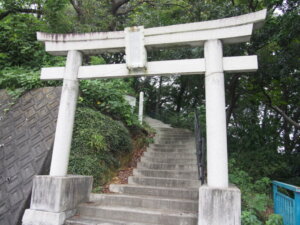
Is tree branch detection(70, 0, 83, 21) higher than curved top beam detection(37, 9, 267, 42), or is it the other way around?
tree branch detection(70, 0, 83, 21)

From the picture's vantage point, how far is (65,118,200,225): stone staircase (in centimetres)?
350

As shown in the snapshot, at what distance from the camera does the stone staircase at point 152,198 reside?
11.5 feet

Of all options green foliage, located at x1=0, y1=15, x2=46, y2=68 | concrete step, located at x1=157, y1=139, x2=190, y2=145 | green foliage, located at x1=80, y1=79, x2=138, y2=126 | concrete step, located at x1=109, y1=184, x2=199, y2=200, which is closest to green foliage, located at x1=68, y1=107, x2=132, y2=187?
concrete step, located at x1=109, y1=184, x2=199, y2=200

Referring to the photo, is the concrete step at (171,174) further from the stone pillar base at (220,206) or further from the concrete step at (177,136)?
the concrete step at (177,136)

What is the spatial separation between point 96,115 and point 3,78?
131 inches

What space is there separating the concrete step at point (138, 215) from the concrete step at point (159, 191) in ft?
1.99

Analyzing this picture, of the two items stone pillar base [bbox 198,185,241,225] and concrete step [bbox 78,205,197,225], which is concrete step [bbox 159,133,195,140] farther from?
stone pillar base [bbox 198,185,241,225]

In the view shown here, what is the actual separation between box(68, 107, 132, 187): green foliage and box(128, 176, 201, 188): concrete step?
0.63 m

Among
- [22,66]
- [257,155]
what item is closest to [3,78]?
[22,66]

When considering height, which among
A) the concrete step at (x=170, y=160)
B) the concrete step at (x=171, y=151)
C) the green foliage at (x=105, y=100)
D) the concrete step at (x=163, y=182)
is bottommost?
the concrete step at (x=163, y=182)

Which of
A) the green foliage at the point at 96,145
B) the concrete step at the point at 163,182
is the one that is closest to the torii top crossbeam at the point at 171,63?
the green foliage at the point at 96,145

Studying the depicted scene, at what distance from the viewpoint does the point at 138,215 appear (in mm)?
3562

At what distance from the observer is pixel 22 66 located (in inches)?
302

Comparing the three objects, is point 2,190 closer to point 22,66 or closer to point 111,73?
point 111,73
